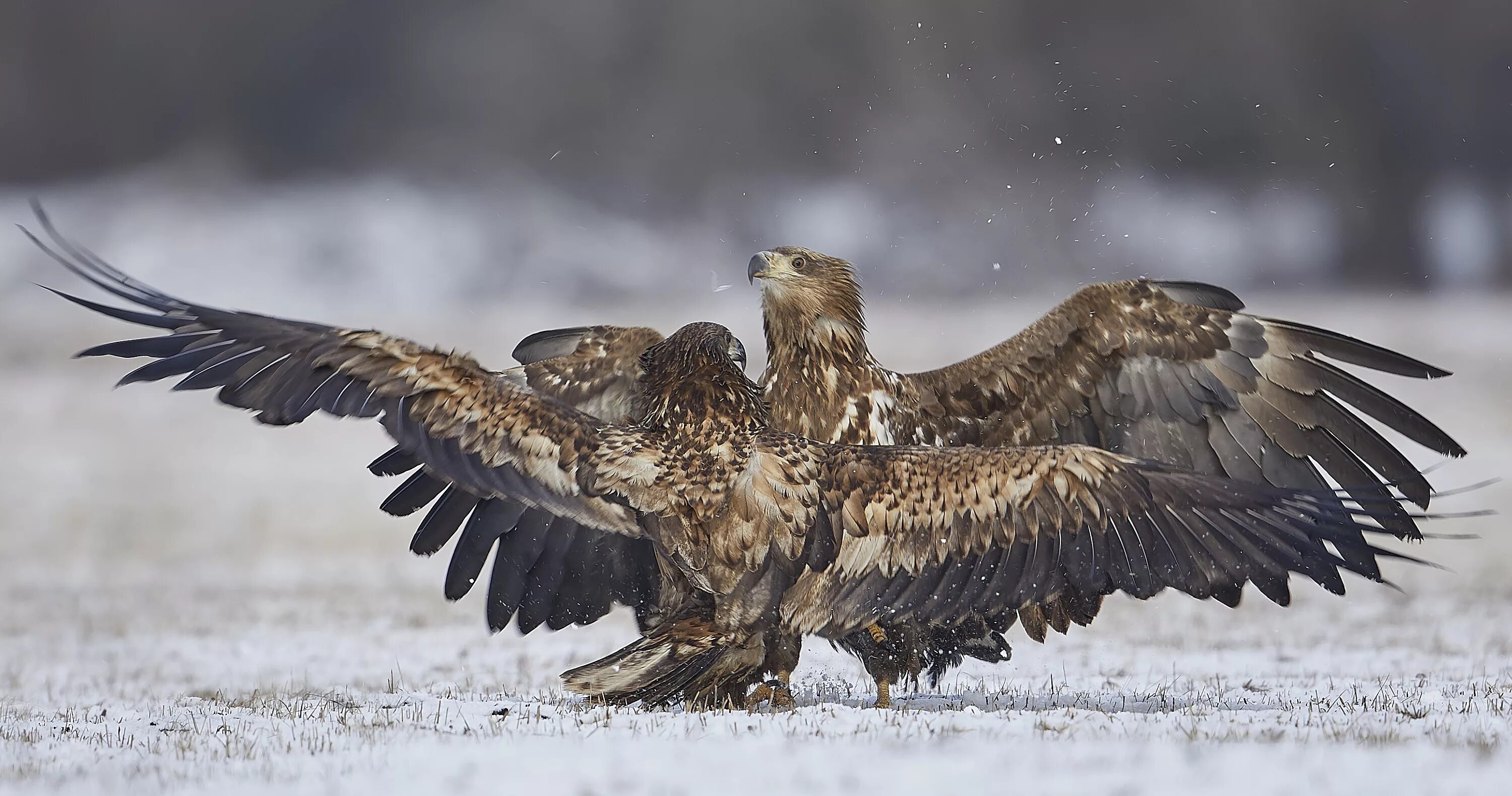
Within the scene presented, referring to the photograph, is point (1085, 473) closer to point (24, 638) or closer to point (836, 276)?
point (836, 276)

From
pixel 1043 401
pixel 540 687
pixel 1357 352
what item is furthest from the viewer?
pixel 540 687

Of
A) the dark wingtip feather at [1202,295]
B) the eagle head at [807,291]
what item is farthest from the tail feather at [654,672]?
the dark wingtip feather at [1202,295]

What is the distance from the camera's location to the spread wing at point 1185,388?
816cm

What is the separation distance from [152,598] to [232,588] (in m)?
1.30

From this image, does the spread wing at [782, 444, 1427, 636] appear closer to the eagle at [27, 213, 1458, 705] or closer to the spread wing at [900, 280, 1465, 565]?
the eagle at [27, 213, 1458, 705]

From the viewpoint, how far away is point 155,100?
96.0 metres

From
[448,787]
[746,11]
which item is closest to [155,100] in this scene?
[746,11]

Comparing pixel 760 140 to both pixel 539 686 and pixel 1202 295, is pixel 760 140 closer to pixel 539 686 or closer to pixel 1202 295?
pixel 539 686

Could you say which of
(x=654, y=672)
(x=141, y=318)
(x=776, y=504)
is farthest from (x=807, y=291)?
(x=141, y=318)

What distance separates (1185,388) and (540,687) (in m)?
4.16

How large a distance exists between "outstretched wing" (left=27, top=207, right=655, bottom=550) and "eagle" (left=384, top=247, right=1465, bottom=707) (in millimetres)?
685

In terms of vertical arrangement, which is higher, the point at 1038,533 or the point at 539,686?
the point at 1038,533

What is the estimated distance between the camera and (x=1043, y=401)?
854 centimetres

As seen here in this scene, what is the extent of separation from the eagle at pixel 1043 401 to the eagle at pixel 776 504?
0.70 meters
